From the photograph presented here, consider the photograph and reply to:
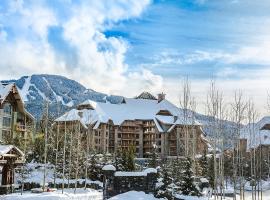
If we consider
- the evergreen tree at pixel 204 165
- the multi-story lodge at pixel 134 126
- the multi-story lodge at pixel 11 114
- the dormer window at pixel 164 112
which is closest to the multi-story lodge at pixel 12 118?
the multi-story lodge at pixel 11 114

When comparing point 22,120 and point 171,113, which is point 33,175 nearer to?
point 22,120

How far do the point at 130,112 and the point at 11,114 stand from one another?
27932 millimetres

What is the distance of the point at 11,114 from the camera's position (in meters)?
54.4

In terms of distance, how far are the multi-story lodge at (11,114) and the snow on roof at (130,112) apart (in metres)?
12.3

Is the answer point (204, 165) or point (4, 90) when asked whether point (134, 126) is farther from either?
point (204, 165)

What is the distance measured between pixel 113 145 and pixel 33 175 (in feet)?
106

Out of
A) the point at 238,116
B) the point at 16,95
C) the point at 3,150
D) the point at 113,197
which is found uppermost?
the point at 16,95

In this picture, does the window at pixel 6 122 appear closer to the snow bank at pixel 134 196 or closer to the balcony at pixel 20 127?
the balcony at pixel 20 127

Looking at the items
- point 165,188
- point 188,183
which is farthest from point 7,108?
point 188,183

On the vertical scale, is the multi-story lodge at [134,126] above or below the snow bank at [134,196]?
above

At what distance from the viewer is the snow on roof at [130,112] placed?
235 feet

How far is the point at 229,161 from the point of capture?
54.3m

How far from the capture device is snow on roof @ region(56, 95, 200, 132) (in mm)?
71688

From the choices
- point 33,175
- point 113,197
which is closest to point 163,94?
point 33,175
